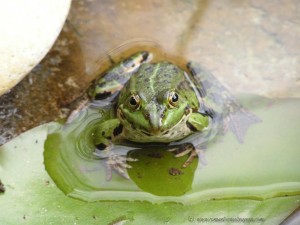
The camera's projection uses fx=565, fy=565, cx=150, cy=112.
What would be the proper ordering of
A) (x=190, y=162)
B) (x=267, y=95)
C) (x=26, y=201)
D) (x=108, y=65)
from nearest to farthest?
(x=26, y=201) < (x=190, y=162) < (x=267, y=95) < (x=108, y=65)

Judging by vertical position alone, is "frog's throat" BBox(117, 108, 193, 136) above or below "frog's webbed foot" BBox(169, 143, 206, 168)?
above

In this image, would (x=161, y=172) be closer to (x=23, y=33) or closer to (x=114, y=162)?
(x=114, y=162)

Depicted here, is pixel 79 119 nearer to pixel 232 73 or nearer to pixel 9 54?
pixel 9 54

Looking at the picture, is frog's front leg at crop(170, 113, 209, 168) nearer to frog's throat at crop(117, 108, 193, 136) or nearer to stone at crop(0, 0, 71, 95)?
frog's throat at crop(117, 108, 193, 136)

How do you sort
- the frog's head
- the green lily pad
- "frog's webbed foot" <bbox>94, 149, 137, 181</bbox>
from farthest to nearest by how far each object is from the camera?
"frog's webbed foot" <bbox>94, 149, 137, 181</bbox>
the frog's head
the green lily pad

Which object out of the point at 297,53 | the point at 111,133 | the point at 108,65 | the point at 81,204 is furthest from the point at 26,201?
the point at 297,53

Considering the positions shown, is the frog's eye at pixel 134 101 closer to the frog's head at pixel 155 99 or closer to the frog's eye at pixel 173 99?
the frog's head at pixel 155 99

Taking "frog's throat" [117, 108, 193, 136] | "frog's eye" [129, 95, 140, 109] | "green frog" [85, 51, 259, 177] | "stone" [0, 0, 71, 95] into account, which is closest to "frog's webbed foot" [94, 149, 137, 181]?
"green frog" [85, 51, 259, 177]
